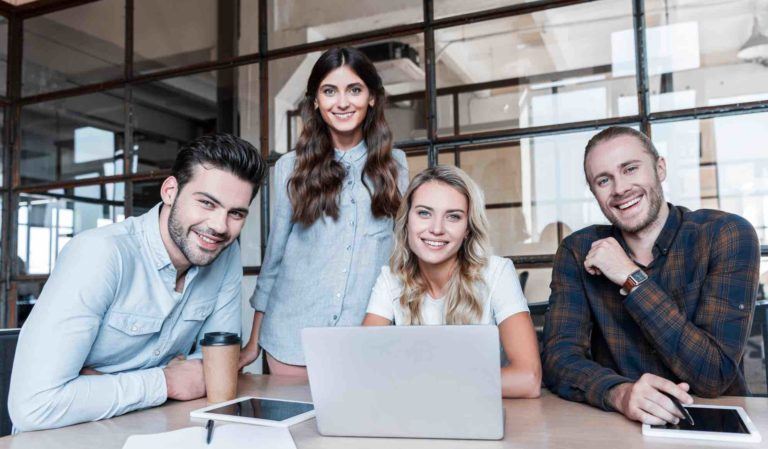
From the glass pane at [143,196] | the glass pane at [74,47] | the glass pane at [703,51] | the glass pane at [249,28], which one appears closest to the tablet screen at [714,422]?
the glass pane at [703,51]

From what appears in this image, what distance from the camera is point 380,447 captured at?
0.89 metres

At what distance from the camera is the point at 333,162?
183 centimetres

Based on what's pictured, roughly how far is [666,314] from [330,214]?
93 cm

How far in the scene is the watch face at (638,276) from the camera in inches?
52.9

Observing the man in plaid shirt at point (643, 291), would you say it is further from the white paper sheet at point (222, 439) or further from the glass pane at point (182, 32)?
the glass pane at point (182, 32)

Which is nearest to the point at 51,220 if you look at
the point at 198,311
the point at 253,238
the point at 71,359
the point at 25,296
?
the point at 25,296

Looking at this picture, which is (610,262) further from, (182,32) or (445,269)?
(182,32)

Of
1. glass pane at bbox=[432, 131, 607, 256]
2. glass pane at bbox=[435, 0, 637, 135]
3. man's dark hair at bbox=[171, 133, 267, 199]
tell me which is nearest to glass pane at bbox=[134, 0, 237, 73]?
glass pane at bbox=[435, 0, 637, 135]

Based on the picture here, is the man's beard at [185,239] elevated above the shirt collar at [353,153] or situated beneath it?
situated beneath

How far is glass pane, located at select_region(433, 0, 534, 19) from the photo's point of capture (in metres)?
2.65

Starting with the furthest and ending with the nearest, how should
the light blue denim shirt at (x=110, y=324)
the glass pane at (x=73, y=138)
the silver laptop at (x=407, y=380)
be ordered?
the glass pane at (x=73, y=138) < the light blue denim shirt at (x=110, y=324) < the silver laptop at (x=407, y=380)

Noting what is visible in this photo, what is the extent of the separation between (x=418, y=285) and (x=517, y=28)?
153 centimetres

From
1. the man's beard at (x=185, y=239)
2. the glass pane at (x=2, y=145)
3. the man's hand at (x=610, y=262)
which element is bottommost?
the man's hand at (x=610, y=262)

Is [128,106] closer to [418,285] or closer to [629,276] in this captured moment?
Answer: [418,285]
